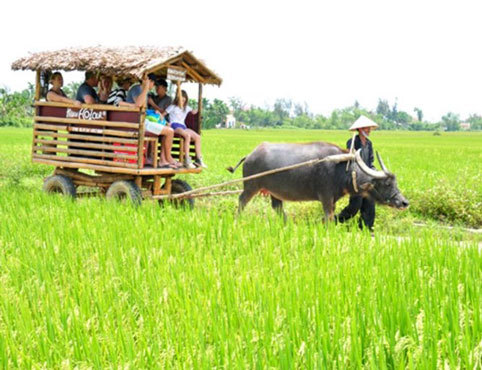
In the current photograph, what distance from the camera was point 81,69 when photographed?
247 inches

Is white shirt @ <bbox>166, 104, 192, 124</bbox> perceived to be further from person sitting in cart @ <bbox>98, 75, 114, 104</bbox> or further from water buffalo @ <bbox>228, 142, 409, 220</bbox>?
water buffalo @ <bbox>228, 142, 409, 220</bbox>

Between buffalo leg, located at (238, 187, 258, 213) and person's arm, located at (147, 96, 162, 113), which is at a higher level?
person's arm, located at (147, 96, 162, 113)

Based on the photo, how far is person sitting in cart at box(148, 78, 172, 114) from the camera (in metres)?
6.70

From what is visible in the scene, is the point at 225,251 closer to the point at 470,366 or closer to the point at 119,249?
the point at 119,249

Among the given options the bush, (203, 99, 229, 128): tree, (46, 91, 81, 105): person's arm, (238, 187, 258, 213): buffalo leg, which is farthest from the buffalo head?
(203, 99, 229, 128): tree

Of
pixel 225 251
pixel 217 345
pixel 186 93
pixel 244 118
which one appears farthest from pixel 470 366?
pixel 244 118

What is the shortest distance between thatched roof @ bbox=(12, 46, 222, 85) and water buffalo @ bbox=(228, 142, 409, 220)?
4.19 ft

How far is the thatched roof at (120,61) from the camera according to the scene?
5.95m

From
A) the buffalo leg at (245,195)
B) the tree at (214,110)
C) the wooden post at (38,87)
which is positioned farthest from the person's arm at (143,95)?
the tree at (214,110)

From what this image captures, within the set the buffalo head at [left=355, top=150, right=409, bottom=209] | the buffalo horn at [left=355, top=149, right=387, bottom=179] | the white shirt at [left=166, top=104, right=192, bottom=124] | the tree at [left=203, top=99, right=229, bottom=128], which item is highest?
the tree at [left=203, top=99, right=229, bottom=128]

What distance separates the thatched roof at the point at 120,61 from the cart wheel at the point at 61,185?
4.11 feet

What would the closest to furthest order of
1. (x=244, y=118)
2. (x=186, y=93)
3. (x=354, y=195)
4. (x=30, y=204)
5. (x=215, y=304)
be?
(x=215, y=304), (x=30, y=204), (x=354, y=195), (x=186, y=93), (x=244, y=118)

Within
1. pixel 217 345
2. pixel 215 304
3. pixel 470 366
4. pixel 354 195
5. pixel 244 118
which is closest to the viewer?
pixel 470 366

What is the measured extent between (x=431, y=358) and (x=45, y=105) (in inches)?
238
